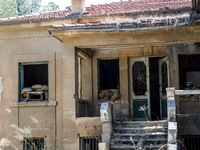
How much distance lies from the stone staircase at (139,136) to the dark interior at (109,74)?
12.4 ft

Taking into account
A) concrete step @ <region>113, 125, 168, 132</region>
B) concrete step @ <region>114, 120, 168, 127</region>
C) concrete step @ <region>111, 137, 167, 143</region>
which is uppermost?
concrete step @ <region>114, 120, 168, 127</region>

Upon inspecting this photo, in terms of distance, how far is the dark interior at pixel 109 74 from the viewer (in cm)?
1689

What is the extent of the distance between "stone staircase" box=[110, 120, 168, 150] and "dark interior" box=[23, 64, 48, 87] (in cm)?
708

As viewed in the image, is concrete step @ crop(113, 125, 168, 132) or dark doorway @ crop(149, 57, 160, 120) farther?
dark doorway @ crop(149, 57, 160, 120)

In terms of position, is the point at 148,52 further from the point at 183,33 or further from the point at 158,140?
the point at 158,140

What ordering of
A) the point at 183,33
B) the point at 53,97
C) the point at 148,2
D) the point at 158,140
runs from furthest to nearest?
the point at 148,2, the point at 53,97, the point at 183,33, the point at 158,140

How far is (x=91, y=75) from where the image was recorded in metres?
16.2

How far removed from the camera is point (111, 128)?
41.6ft

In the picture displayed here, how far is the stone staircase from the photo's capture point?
11852 mm

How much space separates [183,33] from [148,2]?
19.1ft

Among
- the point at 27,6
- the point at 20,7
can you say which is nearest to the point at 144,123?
the point at 20,7

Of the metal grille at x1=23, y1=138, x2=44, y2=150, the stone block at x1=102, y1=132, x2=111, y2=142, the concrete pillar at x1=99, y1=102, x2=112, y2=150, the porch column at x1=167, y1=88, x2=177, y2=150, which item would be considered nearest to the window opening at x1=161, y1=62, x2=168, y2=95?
the porch column at x1=167, y1=88, x2=177, y2=150

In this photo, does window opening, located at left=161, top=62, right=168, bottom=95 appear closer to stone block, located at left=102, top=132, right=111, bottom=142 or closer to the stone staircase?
the stone staircase

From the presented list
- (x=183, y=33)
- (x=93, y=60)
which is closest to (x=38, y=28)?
(x=93, y=60)
